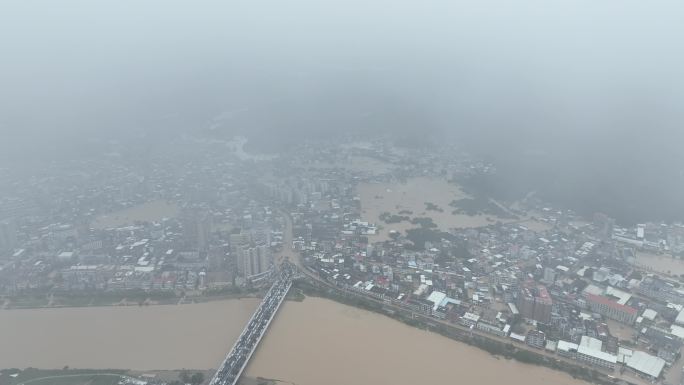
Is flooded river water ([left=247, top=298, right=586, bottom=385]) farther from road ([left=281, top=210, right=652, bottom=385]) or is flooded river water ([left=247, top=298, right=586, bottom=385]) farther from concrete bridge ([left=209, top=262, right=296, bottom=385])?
road ([left=281, top=210, right=652, bottom=385])

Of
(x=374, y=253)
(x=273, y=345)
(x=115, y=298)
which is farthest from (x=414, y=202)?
(x=115, y=298)

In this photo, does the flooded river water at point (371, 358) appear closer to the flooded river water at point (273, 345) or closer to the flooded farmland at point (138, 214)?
the flooded river water at point (273, 345)

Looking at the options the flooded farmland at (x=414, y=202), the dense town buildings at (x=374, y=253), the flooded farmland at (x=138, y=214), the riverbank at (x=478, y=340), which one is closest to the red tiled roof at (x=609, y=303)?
the dense town buildings at (x=374, y=253)

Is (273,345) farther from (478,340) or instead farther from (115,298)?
(115,298)

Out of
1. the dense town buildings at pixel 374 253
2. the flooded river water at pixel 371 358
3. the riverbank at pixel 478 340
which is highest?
the dense town buildings at pixel 374 253

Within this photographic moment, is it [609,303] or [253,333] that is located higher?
[609,303]

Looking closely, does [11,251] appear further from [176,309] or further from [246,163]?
[246,163]

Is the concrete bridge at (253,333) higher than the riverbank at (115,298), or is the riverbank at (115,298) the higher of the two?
the concrete bridge at (253,333)

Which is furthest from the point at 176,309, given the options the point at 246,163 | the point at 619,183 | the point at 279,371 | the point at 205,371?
the point at 619,183
